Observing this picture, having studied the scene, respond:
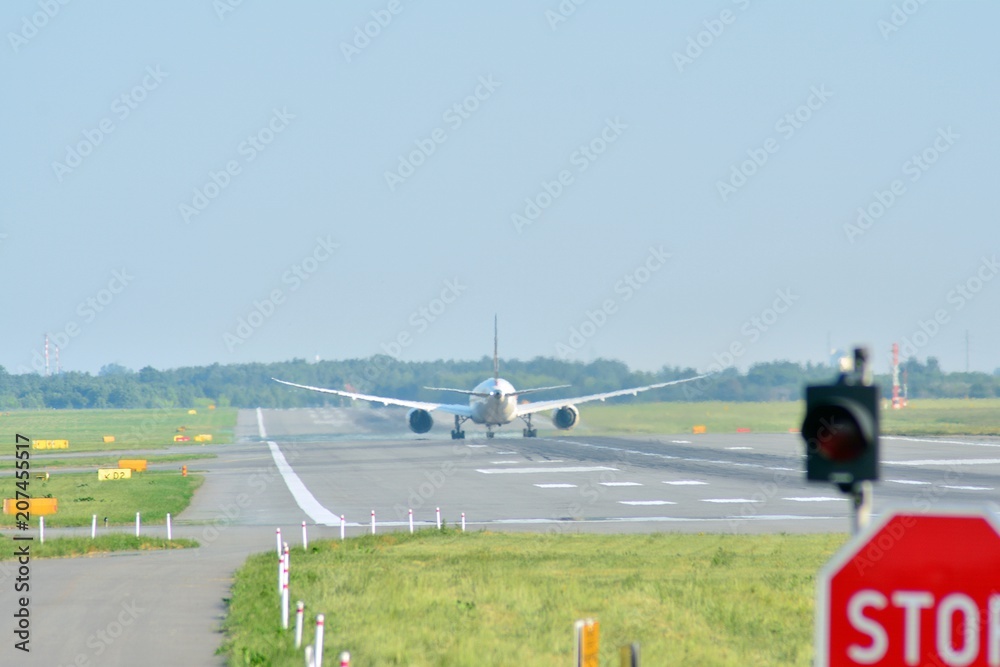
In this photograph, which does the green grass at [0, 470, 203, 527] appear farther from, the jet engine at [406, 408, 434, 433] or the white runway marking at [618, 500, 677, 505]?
the jet engine at [406, 408, 434, 433]

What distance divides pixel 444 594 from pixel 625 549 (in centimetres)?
912

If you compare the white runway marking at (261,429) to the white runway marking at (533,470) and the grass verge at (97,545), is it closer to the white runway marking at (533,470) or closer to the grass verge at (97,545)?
the white runway marking at (533,470)

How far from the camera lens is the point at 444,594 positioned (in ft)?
68.0

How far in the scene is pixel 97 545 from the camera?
1241 inches

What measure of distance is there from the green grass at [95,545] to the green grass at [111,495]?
6.41 metres

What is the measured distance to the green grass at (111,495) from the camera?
4041 centimetres

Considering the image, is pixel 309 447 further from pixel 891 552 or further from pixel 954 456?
pixel 891 552

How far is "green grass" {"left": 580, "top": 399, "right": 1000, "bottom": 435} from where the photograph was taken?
102 m

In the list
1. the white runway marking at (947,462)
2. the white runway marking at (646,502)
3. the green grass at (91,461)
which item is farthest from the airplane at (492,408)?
the white runway marking at (646,502)

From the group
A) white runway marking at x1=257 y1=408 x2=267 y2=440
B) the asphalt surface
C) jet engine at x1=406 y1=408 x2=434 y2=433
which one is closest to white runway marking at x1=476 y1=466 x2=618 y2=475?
the asphalt surface

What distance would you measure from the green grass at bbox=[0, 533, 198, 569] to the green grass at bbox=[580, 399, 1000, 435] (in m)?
70.0

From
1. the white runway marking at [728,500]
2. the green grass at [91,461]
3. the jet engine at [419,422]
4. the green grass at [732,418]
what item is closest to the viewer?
the white runway marking at [728,500]

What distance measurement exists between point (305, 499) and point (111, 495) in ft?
24.9

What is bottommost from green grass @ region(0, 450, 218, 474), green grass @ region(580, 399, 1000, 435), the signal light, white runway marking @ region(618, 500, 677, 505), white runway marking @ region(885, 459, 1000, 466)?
green grass @ region(0, 450, 218, 474)
